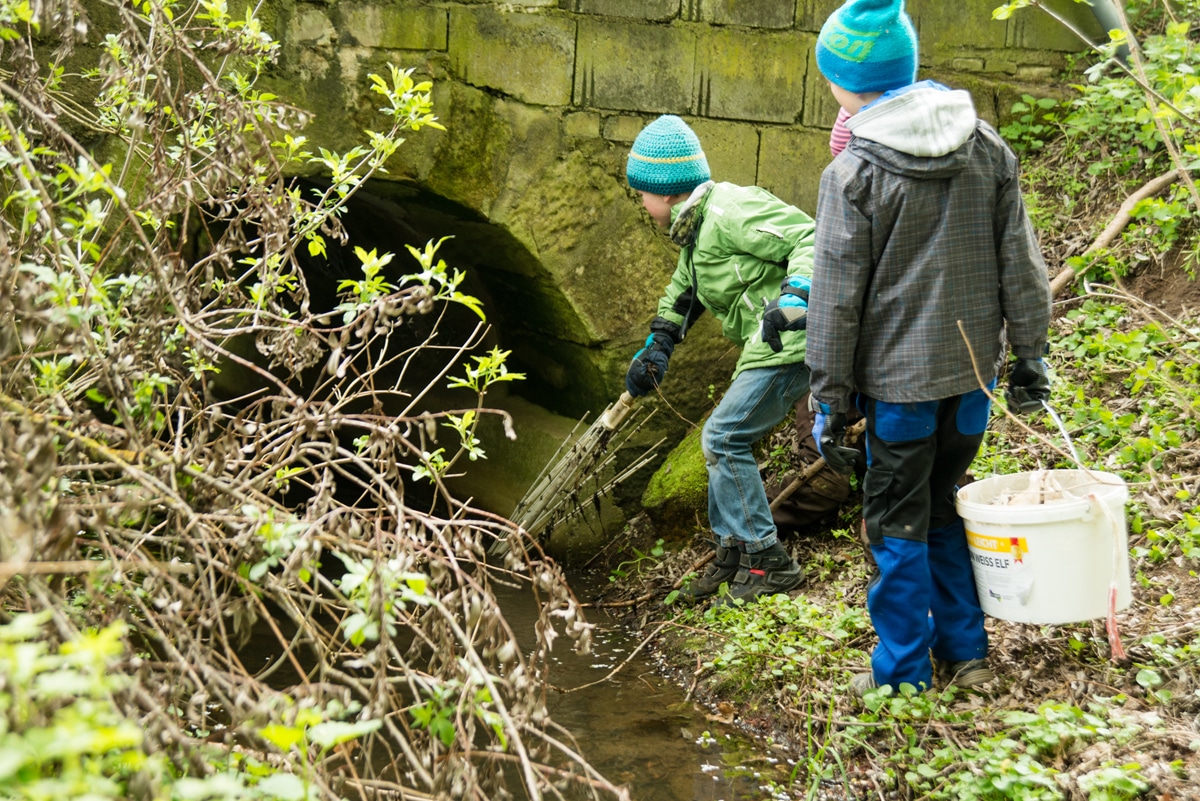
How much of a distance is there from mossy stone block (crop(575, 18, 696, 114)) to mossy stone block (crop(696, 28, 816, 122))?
0.09 metres

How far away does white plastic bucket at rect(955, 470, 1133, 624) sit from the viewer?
2527 millimetres

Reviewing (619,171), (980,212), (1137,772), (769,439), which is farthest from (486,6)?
(1137,772)

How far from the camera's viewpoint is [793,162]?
5348 millimetres

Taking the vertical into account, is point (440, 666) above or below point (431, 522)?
below

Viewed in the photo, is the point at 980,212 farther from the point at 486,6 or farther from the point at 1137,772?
the point at 486,6

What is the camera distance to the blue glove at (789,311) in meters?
3.62

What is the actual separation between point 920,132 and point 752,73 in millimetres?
2704

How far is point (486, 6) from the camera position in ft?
15.6

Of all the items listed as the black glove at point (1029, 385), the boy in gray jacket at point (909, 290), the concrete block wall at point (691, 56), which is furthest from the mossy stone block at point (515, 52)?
the black glove at point (1029, 385)

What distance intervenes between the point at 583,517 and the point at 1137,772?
10.6ft

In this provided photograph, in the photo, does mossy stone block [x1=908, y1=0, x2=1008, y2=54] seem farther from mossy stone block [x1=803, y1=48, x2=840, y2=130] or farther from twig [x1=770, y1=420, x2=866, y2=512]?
twig [x1=770, y1=420, x2=866, y2=512]

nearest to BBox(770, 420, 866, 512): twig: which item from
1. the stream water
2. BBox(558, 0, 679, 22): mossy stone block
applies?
the stream water

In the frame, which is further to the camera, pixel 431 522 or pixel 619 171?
pixel 619 171

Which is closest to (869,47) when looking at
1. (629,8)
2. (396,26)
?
(629,8)
